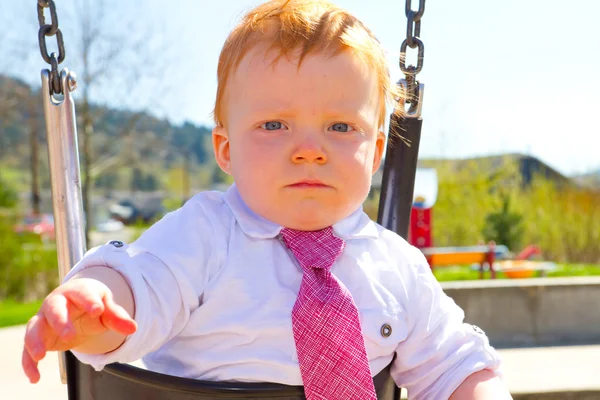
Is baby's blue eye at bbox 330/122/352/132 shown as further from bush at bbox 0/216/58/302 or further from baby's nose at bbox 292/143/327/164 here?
bush at bbox 0/216/58/302

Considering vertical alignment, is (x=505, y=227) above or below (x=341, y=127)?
below

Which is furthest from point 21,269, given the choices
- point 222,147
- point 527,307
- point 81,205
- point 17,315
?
point 222,147

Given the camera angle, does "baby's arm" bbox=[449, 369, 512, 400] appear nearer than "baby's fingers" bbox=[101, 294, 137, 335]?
No

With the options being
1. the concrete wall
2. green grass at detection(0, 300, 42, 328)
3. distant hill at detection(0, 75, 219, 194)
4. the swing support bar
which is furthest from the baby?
distant hill at detection(0, 75, 219, 194)

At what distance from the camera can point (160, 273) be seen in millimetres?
1315

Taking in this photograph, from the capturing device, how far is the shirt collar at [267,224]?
1431mm

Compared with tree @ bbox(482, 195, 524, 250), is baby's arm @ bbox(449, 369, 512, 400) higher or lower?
higher

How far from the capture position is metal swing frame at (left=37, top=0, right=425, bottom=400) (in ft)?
3.94

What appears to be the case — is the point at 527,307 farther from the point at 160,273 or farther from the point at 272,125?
the point at 160,273

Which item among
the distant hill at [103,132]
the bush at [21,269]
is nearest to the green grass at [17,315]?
the bush at [21,269]

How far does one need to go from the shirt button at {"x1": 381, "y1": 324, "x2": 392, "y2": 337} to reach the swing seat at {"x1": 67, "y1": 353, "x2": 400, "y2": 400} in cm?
23

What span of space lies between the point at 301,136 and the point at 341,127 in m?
0.10

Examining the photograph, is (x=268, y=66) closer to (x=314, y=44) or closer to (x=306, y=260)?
(x=314, y=44)

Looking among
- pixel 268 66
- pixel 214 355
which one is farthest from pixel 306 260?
pixel 268 66
